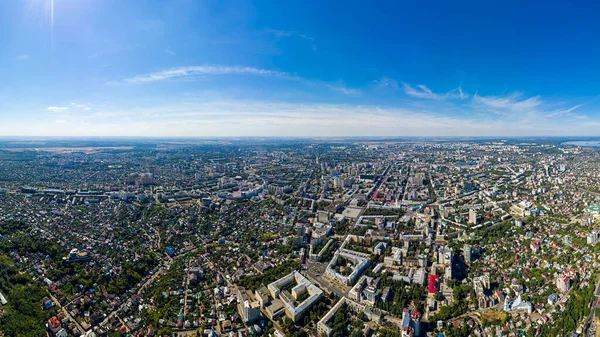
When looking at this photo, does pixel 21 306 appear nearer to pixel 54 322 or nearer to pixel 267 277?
pixel 54 322

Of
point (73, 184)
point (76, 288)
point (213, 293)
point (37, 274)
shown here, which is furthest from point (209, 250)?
point (73, 184)

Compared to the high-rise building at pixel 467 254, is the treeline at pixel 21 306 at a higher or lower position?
lower

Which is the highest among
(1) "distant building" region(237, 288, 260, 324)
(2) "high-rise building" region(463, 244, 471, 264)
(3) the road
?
(2) "high-rise building" region(463, 244, 471, 264)

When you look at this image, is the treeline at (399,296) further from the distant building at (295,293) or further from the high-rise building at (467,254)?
the high-rise building at (467,254)

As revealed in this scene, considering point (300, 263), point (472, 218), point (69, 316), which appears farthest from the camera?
point (472, 218)

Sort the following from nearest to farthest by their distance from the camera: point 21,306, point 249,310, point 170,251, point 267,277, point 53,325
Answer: point 53,325 < point 249,310 < point 21,306 < point 267,277 < point 170,251

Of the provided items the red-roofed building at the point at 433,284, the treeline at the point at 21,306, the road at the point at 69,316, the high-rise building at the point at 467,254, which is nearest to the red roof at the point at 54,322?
the treeline at the point at 21,306

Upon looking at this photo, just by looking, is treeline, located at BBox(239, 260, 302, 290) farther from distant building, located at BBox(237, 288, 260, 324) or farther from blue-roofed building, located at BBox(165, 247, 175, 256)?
blue-roofed building, located at BBox(165, 247, 175, 256)

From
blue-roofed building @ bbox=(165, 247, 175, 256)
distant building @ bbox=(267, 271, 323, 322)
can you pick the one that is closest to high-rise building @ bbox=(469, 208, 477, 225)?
distant building @ bbox=(267, 271, 323, 322)

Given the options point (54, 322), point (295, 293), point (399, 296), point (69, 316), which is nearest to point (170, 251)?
point (69, 316)
